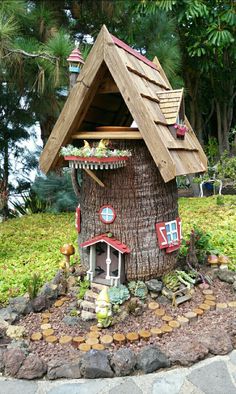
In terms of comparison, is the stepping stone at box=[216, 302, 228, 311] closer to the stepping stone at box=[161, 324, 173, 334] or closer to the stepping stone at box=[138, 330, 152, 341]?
the stepping stone at box=[161, 324, 173, 334]

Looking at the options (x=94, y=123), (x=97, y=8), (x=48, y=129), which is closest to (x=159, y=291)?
(x=94, y=123)

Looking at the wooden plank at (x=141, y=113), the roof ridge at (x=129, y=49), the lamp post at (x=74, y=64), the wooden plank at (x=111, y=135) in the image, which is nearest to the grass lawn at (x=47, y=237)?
the wooden plank at (x=111, y=135)

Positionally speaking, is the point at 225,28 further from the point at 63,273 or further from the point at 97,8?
the point at 63,273

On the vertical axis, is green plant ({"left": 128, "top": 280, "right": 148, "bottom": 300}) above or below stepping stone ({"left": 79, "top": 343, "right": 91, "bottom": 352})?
above

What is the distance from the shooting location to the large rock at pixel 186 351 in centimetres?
297

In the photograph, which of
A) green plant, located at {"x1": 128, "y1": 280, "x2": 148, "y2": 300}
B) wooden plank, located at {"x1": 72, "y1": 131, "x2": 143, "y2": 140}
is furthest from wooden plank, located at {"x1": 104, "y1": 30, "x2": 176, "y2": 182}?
green plant, located at {"x1": 128, "y1": 280, "x2": 148, "y2": 300}

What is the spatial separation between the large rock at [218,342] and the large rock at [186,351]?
0.21 ft

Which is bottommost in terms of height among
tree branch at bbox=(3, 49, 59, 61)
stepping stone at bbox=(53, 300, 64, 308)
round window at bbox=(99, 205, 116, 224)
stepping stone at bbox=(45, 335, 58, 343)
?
stepping stone at bbox=(45, 335, 58, 343)

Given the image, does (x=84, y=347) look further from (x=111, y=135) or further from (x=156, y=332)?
(x=111, y=135)

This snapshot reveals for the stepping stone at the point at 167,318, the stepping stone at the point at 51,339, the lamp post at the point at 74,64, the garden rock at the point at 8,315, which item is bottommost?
the stepping stone at the point at 51,339

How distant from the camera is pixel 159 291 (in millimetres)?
3945

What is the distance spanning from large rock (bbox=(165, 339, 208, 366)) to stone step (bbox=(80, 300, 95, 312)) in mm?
914

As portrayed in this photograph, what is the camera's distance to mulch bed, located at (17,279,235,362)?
124 inches

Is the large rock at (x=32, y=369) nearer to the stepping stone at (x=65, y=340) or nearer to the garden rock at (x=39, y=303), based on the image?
the stepping stone at (x=65, y=340)
